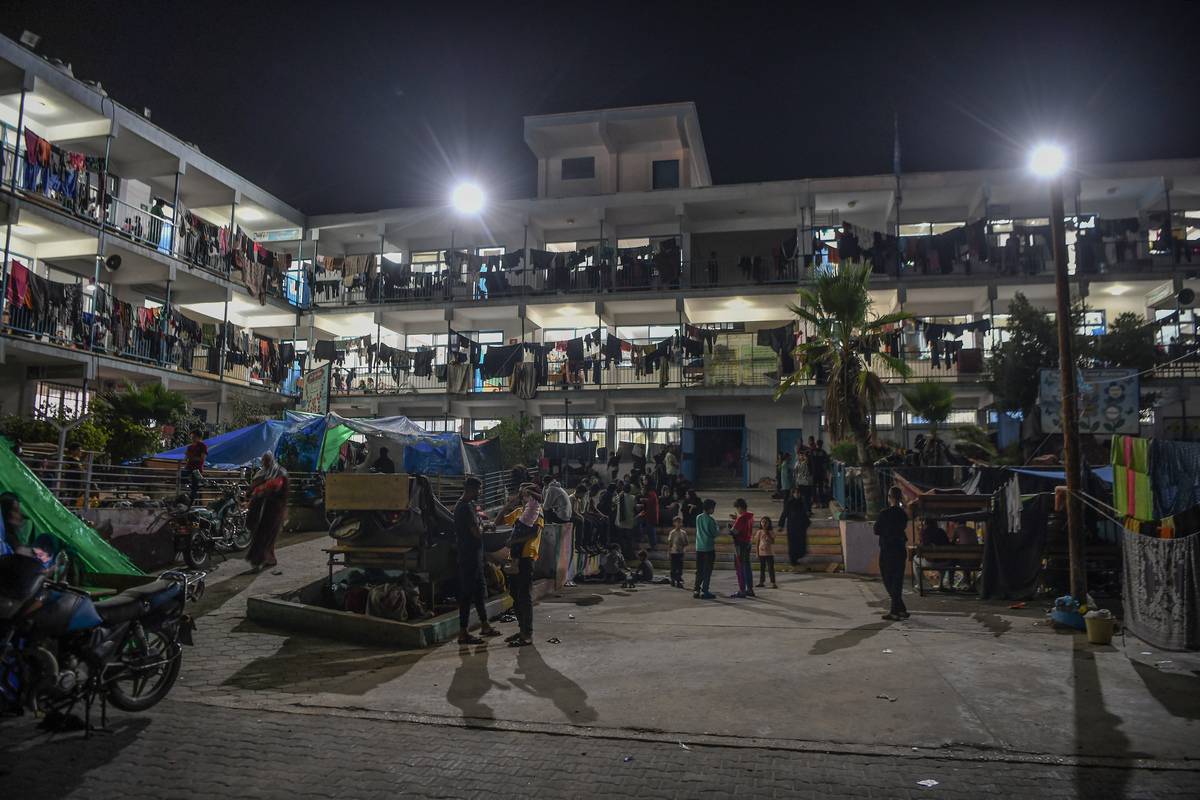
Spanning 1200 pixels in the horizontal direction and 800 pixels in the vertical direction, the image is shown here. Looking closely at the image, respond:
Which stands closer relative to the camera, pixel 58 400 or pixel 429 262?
pixel 58 400

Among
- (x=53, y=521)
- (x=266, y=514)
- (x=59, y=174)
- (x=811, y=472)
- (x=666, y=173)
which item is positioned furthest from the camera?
(x=666, y=173)

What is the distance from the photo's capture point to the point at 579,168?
2725 centimetres

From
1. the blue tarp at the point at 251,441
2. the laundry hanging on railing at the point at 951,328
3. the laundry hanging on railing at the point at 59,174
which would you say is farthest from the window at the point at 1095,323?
the laundry hanging on railing at the point at 59,174

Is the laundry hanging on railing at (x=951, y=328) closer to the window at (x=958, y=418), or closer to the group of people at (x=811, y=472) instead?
the window at (x=958, y=418)

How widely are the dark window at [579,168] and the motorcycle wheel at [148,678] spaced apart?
23.5m

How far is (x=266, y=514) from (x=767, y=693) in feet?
29.1

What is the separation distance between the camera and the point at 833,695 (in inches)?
251

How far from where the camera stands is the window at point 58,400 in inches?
706

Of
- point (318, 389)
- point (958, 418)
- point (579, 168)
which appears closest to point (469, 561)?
point (318, 389)

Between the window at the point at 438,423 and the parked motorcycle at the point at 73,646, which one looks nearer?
the parked motorcycle at the point at 73,646

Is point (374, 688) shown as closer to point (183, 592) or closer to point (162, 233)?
point (183, 592)

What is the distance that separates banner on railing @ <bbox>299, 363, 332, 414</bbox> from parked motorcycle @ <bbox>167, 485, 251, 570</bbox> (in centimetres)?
423

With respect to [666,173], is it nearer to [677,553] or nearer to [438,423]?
[438,423]

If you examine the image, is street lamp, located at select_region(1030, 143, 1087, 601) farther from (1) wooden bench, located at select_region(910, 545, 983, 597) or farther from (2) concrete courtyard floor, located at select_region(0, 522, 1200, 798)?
(1) wooden bench, located at select_region(910, 545, 983, 597)
